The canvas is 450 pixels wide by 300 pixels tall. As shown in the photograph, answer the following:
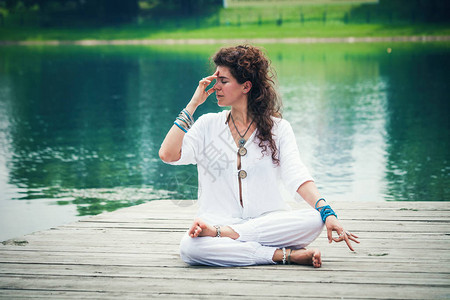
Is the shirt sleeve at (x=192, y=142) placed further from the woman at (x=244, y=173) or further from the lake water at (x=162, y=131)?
the lake water at (x=162, y=131)

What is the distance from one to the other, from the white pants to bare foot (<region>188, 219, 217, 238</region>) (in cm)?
4

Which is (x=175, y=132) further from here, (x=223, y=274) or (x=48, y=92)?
(x=48, y=92)

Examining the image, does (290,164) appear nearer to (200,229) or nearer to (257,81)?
(257,81)

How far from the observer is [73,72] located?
29.7m

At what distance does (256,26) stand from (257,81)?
46.8m

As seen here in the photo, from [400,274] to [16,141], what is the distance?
38.8 feet

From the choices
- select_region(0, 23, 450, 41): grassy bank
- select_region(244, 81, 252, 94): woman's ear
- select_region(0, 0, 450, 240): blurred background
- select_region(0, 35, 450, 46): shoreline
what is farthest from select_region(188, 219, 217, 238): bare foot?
select_region(0, 23, 450, 41): grassy bank

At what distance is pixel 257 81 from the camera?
418 cm

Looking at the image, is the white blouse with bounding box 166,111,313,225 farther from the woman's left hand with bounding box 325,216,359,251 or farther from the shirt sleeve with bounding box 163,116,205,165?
the woman's left hand with bounding box 325,216,359,251

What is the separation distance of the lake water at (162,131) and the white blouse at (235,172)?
1975 millimetres

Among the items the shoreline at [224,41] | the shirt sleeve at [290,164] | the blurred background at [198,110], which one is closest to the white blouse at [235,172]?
the shirt sleeve at [290,164]

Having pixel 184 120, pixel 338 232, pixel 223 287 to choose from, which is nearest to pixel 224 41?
pixel 184 120

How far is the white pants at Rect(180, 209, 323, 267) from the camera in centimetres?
398

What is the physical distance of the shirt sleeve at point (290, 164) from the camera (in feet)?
13.3
